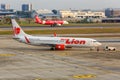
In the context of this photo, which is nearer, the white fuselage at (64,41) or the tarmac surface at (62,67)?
the tarmac surface at (62,67)

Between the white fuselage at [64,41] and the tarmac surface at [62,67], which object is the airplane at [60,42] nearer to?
the white fuselage at [64,41]

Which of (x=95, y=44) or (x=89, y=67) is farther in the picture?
(x=95, y=44)

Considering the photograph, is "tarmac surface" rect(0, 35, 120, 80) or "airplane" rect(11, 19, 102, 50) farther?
"airplane" rect(11, 19, 102, 50)

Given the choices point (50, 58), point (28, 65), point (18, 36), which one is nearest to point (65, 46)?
point (18, 36)

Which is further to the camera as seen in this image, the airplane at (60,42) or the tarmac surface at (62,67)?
the airplane at (60,42)

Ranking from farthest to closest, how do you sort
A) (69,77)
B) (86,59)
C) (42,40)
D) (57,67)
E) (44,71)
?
(42,40) → (86,59) → (57,67) → (44,71) → (69,77)

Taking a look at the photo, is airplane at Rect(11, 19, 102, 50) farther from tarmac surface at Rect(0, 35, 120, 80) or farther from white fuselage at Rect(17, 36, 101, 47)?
tarmac surface at Rect(0, 35, 120, 80)

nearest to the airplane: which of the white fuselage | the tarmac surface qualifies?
the white fuselage

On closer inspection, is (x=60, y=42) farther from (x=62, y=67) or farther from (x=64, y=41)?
(x=62, y=67)

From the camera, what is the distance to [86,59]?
7169cm

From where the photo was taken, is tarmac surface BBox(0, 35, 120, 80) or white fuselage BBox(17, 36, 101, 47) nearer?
tarmac surface BBox(0, 35, 120, 80)

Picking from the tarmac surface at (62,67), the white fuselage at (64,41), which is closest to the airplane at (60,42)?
the white fuselage at (64,41)

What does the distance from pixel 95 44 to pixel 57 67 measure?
31504mm

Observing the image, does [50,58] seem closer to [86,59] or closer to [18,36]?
[86,59]
